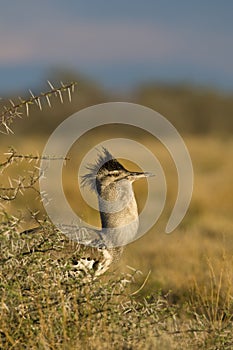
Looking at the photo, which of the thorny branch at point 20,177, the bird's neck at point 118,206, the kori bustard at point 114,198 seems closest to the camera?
the thorny branch at point 20,177

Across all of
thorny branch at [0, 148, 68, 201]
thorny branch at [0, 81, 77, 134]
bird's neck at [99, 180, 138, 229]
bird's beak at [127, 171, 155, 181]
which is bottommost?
bird's neck at [99, 180, 138, 229]

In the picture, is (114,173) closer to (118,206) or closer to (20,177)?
(118,206)

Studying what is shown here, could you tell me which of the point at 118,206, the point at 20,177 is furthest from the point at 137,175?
the point at 20,177


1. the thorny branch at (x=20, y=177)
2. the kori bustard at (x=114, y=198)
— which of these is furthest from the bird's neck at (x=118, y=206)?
the thorny branch at (x=20, y=177)

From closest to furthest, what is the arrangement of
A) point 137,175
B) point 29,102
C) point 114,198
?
point 29,102 → point 137,175 → point 114,198

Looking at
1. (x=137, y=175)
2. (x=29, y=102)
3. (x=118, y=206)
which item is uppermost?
(x=29, y=102)

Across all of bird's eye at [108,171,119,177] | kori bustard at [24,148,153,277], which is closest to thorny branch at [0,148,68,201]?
kori bustard at [24,148,153,277]

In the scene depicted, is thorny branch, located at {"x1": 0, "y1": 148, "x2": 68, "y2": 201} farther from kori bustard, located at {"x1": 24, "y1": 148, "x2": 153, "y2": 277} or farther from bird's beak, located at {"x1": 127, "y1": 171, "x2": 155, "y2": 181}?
bird's beak, located at {"x1": 127, "y1": 171, "x2": 155, "y2": 181}

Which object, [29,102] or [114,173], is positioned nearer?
[29,102]

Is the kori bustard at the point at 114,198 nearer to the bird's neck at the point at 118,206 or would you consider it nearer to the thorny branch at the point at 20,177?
the bird's neck at the point at 118,206

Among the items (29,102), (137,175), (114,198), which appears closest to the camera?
(29,102)

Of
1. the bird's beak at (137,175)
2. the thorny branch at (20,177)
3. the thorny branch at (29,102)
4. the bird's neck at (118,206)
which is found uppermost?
the thorny branch at (29,102)

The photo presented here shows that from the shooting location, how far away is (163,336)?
5.49 meters

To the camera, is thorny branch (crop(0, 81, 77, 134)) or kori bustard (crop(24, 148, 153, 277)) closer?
thorny branch (crop(0, 81, 77, 134))
